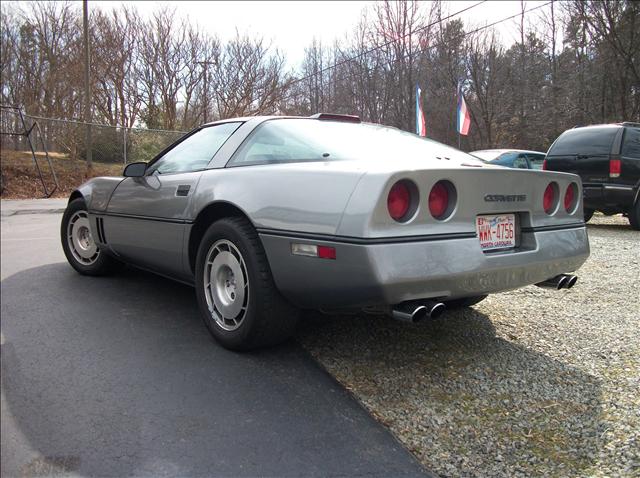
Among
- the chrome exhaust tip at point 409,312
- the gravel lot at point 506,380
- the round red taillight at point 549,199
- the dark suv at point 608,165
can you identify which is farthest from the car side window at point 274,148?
the dark suv at point 608,165

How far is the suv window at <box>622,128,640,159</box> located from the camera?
7.87 metres

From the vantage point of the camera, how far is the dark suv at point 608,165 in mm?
7793

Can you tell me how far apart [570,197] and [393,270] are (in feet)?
5.41

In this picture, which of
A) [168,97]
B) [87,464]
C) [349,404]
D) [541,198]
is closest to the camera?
[87,464]

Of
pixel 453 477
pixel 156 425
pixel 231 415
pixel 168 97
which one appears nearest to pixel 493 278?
pixel 453 477

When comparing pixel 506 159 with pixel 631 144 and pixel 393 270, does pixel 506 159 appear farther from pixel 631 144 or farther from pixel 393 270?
pixel 393 270

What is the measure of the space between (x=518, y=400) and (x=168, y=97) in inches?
979

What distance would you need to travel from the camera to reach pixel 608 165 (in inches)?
310

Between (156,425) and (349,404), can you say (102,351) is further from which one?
(349,404)

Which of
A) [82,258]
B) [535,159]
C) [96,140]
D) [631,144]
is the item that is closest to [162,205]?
[82,258]

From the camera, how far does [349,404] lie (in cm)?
230

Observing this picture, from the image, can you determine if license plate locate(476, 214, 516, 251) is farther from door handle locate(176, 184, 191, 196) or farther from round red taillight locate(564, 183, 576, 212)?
door handle locate(176, 184, 191, 196)

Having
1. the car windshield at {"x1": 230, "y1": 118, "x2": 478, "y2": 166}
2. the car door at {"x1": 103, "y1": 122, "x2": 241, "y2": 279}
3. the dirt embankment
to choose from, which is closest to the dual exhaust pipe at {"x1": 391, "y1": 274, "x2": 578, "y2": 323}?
the car windshield at {"x1": 230, "y1": 118, "x2": 478, "y2": 166}

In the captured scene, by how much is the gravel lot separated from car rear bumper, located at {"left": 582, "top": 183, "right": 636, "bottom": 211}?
4.38 meters
